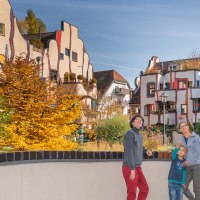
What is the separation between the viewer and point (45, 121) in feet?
56.7

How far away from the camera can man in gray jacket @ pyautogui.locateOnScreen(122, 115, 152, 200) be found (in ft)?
26.2

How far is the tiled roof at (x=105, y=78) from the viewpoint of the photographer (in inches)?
2557

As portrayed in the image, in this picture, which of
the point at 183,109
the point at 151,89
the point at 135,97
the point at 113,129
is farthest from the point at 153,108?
the point at 113,129

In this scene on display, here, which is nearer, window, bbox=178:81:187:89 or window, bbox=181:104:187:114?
window, bbox=181:104:187:114

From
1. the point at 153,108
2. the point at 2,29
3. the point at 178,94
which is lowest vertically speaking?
the point at 153,108

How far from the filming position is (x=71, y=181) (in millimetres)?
8180

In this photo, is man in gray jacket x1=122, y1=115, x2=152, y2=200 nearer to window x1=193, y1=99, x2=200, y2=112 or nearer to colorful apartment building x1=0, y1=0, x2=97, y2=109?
colorful apartment building x1=0, y1=0, x2=97, y2=109

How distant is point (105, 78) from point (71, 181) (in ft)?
192

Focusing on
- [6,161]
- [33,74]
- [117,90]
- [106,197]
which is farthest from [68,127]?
[117,90]

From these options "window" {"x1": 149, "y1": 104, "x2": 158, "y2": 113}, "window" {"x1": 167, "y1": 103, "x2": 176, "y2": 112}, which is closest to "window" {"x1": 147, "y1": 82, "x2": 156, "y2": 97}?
"window" {"x1": 149, "y1": 104, "x2": 158, "y2": 113}

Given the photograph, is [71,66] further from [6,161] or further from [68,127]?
[6,161]

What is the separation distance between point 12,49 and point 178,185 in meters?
30.5

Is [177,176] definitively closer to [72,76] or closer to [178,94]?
[72,76]

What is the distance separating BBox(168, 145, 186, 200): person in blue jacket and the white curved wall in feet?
3.09
